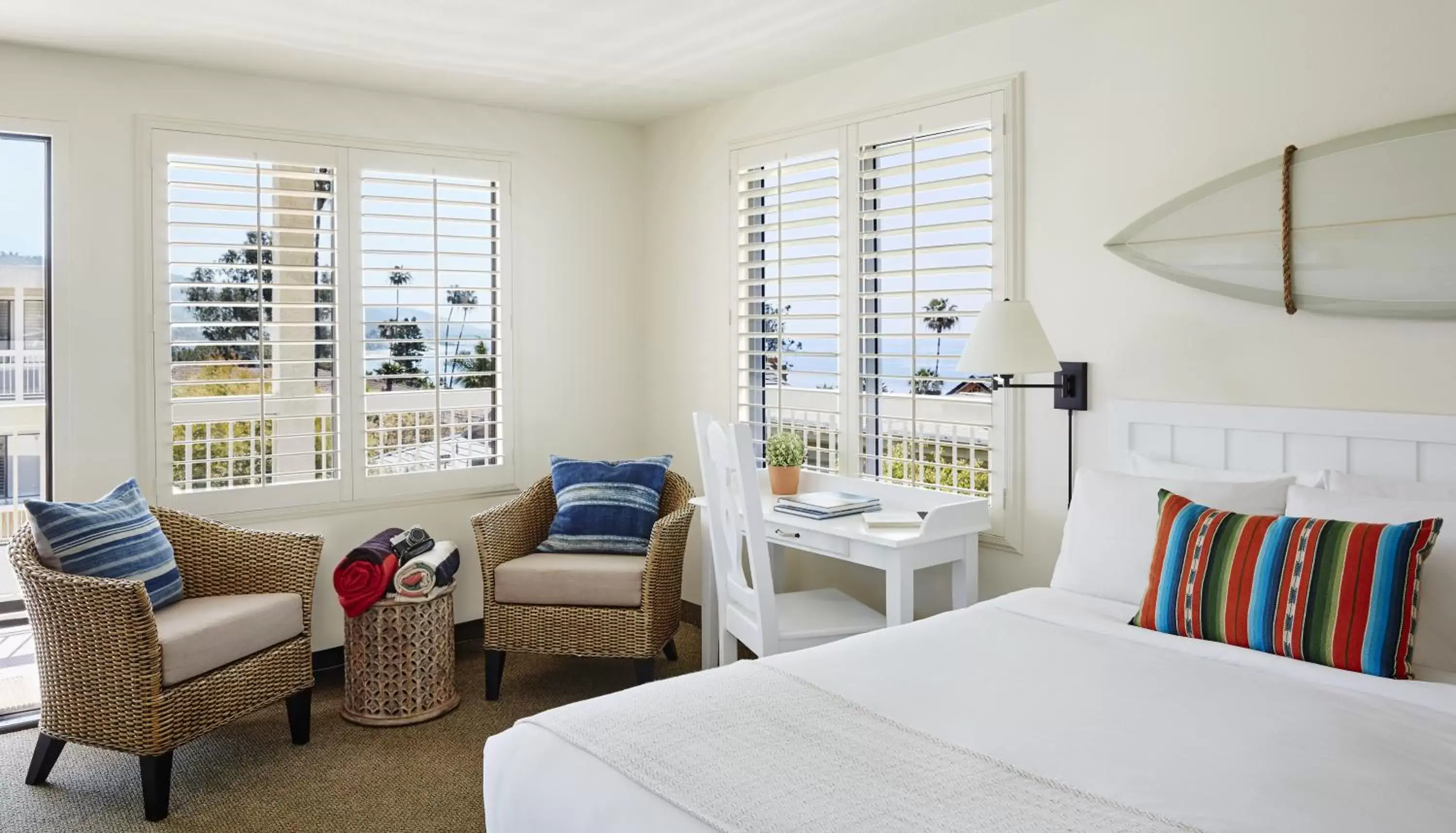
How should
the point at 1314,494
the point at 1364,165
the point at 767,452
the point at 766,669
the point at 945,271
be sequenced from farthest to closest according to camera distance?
the point at 767,452 → the point at 945,271 → the point at 1364,165 → the point at 1314,494 → the point at 766,669

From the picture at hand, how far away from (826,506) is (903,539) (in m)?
0.44

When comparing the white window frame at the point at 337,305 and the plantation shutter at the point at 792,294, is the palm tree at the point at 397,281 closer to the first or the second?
the white window frame at the point at 337,305

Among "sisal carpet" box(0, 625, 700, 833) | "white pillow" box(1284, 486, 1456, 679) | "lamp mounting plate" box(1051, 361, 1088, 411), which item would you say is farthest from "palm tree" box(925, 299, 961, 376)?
"sisal carpet" box(0, 625, 700, 833)

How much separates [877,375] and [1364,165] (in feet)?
5.58

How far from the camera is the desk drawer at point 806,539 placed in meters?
3.25

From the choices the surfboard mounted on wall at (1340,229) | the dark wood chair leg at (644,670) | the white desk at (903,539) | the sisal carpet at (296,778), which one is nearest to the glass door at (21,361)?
the sisal carpet at (296,778)

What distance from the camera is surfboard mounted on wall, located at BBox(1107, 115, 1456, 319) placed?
240cm

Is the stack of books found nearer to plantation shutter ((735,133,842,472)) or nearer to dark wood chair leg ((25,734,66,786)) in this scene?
plantation shutter ((735,133,842,472))

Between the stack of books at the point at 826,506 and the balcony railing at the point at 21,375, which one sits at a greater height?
the balcony railing at the point at 21,375

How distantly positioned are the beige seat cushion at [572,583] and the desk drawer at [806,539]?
0.58 m

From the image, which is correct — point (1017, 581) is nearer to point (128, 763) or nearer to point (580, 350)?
point (580, 350)

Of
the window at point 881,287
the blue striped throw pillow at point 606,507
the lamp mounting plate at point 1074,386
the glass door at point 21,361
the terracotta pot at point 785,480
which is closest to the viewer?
the lamp mounting plate at point 1074,386

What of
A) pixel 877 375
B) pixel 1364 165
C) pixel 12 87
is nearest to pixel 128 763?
pixel 12 87

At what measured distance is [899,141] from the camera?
3.70 m
